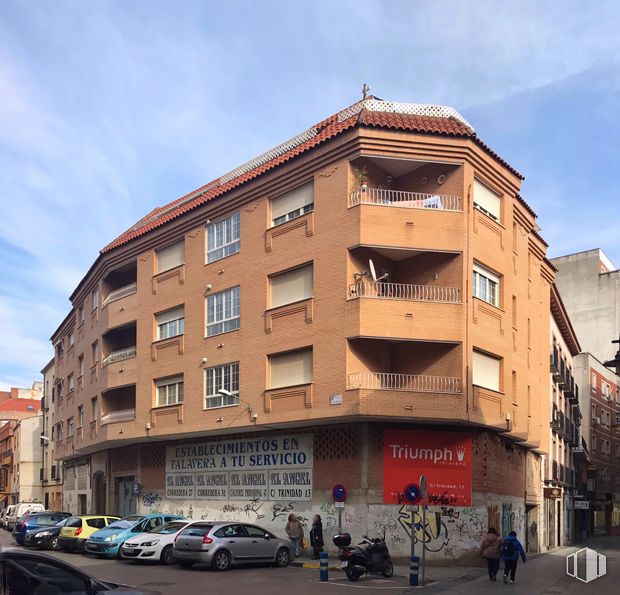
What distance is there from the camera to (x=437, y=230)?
25109 mm

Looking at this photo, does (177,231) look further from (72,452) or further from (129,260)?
(72,452)

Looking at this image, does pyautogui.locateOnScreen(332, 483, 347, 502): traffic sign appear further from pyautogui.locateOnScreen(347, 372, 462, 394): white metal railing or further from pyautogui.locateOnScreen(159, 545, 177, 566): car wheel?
pyautogui.locateOnScreen(159, 545, 177, 566): car wheel

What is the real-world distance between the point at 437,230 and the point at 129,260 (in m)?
16.6

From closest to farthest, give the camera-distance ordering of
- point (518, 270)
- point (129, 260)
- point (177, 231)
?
point (518, 270) < point (177, 231) < point (129, 260)

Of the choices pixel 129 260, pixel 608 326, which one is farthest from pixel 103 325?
pixel 608 326

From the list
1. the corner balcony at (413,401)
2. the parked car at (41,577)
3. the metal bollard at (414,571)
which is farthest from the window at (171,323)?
the parked car at (41,577)

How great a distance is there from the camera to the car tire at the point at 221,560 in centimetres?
2081

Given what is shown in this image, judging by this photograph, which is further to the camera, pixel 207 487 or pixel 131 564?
pixel 207 487

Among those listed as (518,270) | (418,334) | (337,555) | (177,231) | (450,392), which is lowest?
(337,555)

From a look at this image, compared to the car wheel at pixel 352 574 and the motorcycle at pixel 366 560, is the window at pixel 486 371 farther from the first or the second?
the car wheel at pixel 352 574

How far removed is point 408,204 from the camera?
2555 centimetres

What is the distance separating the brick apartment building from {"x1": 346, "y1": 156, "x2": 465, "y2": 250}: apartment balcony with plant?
63 millimetres

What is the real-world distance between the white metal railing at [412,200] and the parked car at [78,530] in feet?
44.9

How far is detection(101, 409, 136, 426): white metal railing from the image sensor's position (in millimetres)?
34625
